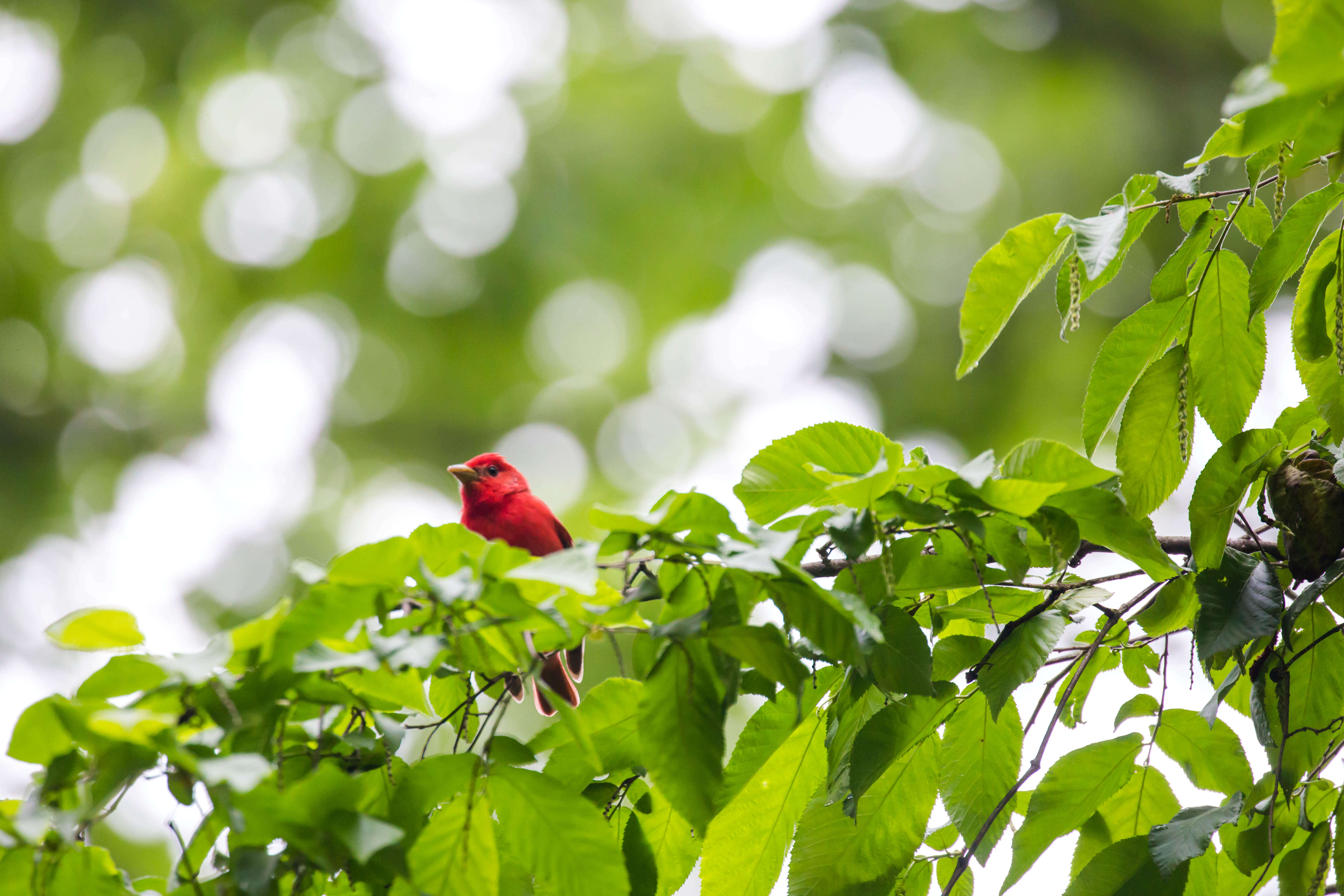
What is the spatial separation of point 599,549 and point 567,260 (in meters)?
6.21

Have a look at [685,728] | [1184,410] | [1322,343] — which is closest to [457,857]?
[685,728]

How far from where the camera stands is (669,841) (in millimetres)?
1452

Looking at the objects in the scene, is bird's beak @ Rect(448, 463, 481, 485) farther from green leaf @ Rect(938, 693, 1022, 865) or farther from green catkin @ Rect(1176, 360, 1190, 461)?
green catkin @ Rect(1176, 360, 1190, 461)

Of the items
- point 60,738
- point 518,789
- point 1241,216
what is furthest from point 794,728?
point 1241,216

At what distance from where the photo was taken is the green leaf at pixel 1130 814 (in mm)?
1397

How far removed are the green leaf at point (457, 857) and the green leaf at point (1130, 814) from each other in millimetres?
790

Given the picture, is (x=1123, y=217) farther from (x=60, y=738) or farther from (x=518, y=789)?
(x=60, y=738)

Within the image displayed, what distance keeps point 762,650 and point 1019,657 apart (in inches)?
14.8

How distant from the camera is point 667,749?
1032 millimetres

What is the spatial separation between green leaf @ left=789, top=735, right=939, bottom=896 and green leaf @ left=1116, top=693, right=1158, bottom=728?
27cm

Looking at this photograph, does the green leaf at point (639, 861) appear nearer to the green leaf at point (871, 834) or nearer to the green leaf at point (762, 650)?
the green leaf at point (871, 834)

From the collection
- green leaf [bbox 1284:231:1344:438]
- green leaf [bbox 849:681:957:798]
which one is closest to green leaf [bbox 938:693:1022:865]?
green leaf [bbox 849:681:957:798]

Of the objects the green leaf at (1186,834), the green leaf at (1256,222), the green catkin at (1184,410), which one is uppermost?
the green leaf at (1256,222)

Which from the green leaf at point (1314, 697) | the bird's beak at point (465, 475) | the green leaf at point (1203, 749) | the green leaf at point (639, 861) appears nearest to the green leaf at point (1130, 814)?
the green leaf at point (1203, 749)
